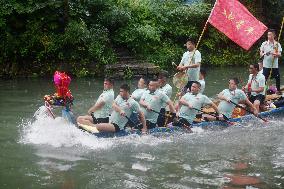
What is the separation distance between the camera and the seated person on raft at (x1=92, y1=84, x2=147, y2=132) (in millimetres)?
10945

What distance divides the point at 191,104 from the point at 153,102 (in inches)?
36.5

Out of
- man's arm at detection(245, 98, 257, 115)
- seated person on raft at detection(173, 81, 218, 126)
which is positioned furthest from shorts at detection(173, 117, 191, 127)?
man's arm at detection(245, 98, 257, 115)

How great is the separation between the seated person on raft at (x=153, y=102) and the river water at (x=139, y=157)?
0.57 m

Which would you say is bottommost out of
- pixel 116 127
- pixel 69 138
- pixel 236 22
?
pixel 69 138

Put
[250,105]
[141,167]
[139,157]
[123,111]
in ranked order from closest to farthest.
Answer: [141,167] → [139,157] → [123,111] → [250,105]

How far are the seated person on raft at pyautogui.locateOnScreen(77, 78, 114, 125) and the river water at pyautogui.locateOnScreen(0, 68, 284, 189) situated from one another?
69 centimetres

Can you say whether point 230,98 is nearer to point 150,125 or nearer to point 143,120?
point 150,125

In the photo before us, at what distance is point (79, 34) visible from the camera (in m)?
21.2

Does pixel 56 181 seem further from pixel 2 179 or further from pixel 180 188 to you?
pixel 180 188

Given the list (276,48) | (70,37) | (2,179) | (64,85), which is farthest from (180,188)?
(70,37)

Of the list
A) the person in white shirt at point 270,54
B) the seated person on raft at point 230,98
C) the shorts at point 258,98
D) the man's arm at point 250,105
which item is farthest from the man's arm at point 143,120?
the person in white shirt at point 270,54

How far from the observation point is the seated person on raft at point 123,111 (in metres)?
10.9

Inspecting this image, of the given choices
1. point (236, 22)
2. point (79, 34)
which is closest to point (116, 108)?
point (236, 22)

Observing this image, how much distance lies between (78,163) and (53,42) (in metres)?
12.4
